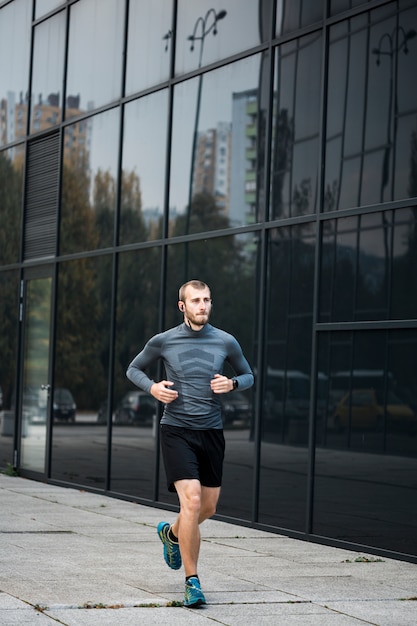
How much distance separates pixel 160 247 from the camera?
1395 cm

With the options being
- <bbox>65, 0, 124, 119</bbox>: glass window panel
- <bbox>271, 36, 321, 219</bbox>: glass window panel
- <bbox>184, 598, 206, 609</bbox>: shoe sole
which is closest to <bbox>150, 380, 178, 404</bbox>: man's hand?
<bbox>184, 598, 206, 609</bbox>: shoe sole

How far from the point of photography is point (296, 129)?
11.6 m

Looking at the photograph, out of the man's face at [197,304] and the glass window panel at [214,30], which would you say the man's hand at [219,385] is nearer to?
the man's face at [197,304]

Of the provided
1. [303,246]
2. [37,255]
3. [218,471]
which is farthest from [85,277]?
Answer: [218,471]

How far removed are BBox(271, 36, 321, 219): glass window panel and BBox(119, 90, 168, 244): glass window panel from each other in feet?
8.13

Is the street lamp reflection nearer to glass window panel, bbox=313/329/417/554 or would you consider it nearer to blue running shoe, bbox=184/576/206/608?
glass window panel, bbox=313/329/417/554

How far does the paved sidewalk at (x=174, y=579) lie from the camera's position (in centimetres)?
710

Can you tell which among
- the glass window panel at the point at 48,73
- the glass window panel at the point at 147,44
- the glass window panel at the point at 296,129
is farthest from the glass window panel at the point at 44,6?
the glass window panel at the point at 296,129

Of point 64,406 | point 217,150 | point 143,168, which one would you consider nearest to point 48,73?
point 143,168

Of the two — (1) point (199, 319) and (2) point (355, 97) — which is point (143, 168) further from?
(1) point (199, 319)

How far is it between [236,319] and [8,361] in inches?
259

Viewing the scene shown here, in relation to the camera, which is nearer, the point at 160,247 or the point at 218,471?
the point at 218,471

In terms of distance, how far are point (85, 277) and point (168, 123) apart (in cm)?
272

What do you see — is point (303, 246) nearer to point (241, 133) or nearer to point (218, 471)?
point (241, 133)
